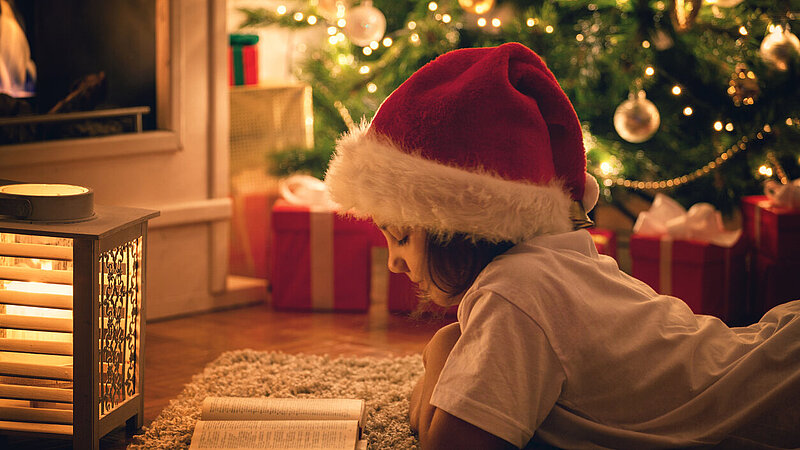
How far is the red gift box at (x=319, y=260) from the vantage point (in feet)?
7.97

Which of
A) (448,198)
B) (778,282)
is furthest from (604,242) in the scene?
(448,198)

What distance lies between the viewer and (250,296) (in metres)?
2.56

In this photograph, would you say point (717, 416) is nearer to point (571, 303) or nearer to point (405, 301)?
point (571, 303)

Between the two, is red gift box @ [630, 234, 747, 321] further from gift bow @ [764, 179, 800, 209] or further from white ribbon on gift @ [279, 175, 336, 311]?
white ribbon on gift @ [279, 175, 336, 311]

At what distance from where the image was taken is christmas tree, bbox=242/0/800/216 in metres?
2.28

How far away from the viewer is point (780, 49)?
6.59ft

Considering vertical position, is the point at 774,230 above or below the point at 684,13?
below

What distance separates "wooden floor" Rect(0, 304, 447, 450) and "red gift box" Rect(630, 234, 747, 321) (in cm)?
57

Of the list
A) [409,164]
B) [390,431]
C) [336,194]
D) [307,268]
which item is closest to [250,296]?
[307,268]

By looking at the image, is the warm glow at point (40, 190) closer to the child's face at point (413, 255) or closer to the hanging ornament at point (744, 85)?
the child's face at point (413, 255)

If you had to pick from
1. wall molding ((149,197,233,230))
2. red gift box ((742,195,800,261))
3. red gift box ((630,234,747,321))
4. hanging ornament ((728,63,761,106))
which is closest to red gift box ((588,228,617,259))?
red gift box ((630,234,747,321))

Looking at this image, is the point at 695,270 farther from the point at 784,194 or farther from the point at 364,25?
the point at 364,25

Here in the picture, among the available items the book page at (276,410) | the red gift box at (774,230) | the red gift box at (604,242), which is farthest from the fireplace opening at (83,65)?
the red gift box at (774,230)

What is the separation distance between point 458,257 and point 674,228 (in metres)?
1.29
